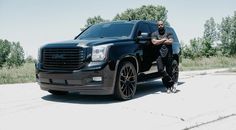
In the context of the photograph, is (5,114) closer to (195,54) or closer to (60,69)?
(60,69)

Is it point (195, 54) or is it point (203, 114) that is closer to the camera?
point (203, 114)

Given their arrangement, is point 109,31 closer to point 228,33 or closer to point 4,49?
point 228,33

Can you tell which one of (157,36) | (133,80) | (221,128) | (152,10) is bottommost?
(221,128)

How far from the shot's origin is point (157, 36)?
9008mm

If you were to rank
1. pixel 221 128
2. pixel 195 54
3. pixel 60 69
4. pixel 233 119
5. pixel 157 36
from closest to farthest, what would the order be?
pixel 221 128, pixel 233 119, pixel 60 69, pixel 157 36, pixel 195 54

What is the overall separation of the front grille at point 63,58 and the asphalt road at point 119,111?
2.61 feet

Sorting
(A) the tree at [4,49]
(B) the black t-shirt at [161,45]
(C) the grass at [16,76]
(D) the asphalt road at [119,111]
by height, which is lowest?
(D) the asphalt road at [119,111]

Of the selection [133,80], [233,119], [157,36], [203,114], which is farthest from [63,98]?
[233,119]

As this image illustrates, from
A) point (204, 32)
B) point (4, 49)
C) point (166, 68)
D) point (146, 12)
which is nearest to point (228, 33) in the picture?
point (204, 32)

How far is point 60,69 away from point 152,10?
228 ft

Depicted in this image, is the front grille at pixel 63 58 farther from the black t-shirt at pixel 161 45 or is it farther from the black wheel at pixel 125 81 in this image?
the black t-shirt at pixel 161 45

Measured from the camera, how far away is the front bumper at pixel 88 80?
7.37m

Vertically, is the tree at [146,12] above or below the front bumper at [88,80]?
above

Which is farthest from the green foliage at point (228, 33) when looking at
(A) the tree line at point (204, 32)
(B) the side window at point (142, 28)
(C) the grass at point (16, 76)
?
(B) the side window at point (142, 28)
